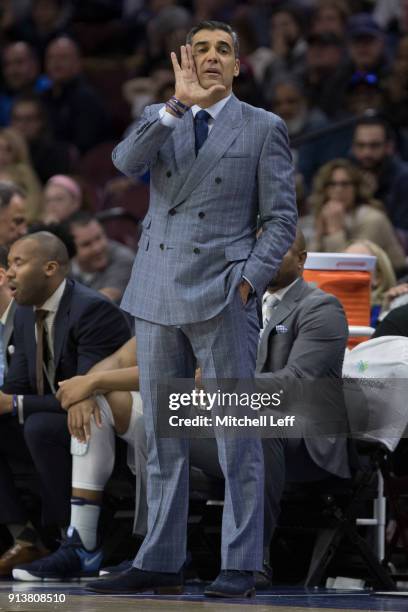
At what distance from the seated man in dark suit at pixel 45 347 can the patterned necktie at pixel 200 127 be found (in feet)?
4.68

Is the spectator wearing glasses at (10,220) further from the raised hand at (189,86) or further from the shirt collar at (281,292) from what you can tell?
the raised hand at (189,86)

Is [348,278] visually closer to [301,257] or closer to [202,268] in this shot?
[301,257]

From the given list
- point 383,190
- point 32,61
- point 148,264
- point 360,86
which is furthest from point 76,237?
point 32,61

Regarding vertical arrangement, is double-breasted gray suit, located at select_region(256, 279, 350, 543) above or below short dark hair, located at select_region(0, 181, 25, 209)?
below

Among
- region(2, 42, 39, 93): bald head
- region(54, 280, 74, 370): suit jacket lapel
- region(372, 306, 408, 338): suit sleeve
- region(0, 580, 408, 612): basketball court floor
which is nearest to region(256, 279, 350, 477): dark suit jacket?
region(372, 306, 408, 338): suit sleeve

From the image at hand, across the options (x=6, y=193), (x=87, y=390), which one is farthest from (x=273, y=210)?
(x=6, y=193)

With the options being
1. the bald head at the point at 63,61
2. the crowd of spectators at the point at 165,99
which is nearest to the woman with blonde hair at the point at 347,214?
the crowd of spectators at the point at 165,99

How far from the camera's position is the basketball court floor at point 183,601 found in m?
4.08

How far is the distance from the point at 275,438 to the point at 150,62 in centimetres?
738

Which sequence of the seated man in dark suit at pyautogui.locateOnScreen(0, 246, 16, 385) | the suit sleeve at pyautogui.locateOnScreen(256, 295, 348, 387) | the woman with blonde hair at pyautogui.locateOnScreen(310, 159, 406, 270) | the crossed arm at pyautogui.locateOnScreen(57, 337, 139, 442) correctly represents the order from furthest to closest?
the woman with blonde hair at pyautogui.locateOnScreen(310, 159, 406, 270), the seated man in dark suit at pyautogui.locateOnScreen(0, 246, 16, 385), the crossed arm at pyautogui.locateOnScreen(57, 337, 139, 442), the suit sleeve at pyautogui.locateOnScreen(256, 295, 348, 387)

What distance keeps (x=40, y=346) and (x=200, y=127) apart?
5.30 ft

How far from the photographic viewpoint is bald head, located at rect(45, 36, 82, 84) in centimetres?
1188

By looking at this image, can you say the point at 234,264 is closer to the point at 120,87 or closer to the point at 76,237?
the point at 76,237

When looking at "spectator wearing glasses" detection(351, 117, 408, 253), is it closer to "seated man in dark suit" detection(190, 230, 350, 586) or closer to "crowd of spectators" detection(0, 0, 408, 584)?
"crowd of spectators" detection(0, 0, 408, 584)
